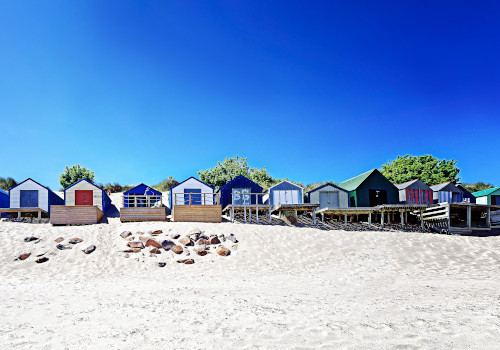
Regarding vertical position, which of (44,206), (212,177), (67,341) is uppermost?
(212,177)

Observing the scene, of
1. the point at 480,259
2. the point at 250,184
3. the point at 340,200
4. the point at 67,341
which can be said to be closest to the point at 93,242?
the point at 67,341

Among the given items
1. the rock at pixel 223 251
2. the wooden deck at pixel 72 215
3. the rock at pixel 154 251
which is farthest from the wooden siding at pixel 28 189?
the rock at pixel 223 251

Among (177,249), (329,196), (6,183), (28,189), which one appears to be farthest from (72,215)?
(6,183)

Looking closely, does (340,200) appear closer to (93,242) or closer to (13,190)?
(93,242)

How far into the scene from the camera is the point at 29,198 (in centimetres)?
2723

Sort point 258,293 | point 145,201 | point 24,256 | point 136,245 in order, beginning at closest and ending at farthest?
point 258,293 < point 24,256 < point 136,245 < point 145,201

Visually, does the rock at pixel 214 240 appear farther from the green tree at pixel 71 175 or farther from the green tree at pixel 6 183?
the green tree at pixel 6 183

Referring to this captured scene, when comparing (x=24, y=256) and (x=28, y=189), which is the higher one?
(x=28, y=189)

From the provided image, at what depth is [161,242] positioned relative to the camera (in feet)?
54.0

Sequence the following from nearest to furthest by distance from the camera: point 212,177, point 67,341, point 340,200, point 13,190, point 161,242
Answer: point 67,341
point 161,242
point 13,190
point 340,200
point 212,177

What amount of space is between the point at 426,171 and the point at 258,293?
1804 inches

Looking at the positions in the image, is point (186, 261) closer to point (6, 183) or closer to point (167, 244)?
point (167, 244)

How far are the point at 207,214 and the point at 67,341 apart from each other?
17574mm

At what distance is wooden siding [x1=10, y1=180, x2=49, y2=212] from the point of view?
26797mm
